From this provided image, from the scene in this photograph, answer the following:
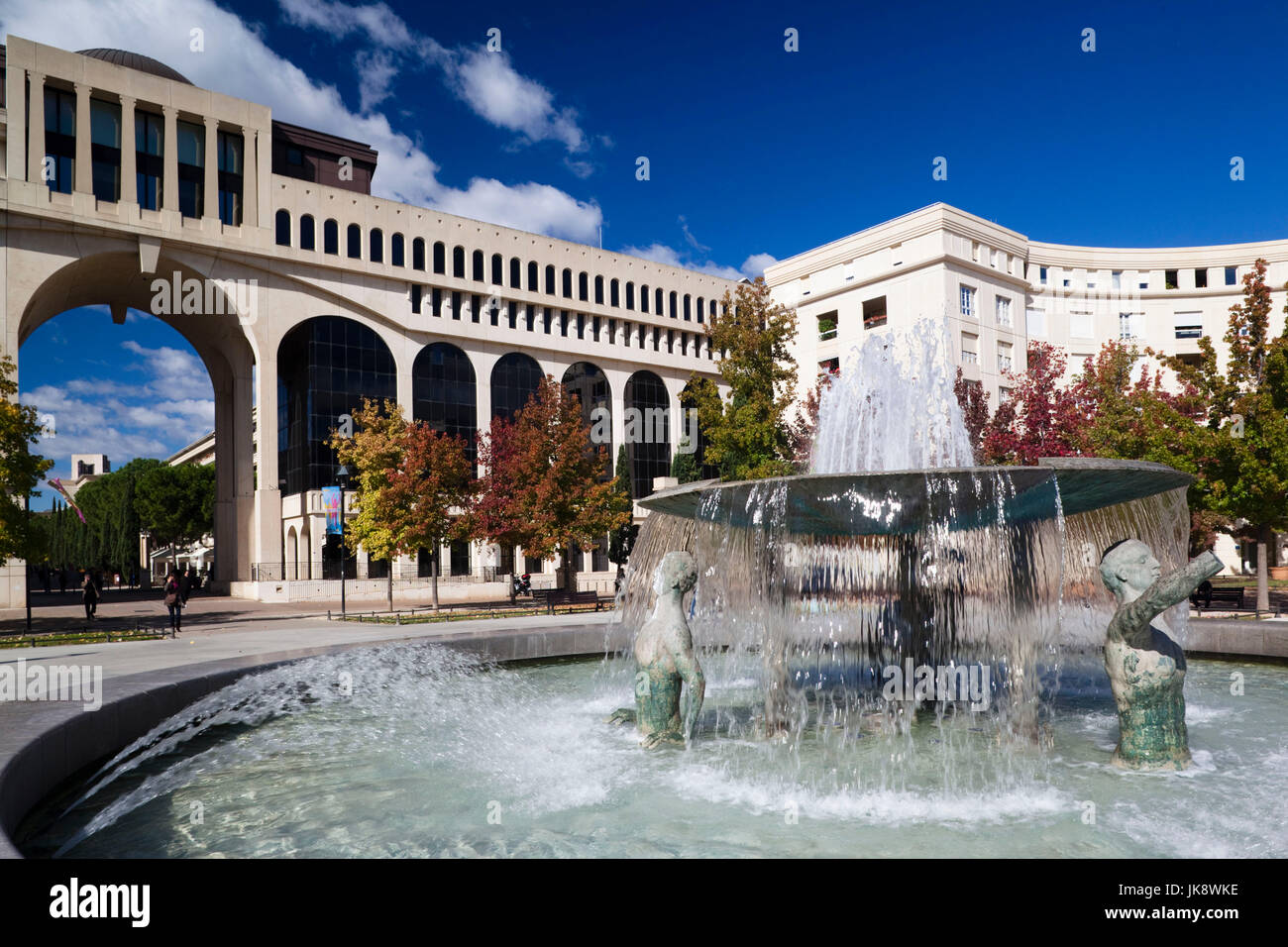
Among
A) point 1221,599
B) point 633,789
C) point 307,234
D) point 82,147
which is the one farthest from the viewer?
point 307,234

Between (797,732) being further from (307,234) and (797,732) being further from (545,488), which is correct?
(307,234)

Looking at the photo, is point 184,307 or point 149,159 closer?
point 149,159

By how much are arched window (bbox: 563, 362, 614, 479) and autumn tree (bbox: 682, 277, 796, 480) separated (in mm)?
21600

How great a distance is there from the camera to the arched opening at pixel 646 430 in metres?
54.0

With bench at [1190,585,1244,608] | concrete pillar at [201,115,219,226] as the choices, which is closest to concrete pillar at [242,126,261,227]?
concrete pillar at [201,115,219,226]

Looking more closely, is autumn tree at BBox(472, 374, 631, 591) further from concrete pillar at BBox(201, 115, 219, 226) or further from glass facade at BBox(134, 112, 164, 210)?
glass facade at BBox(134, 112, 164, 210)

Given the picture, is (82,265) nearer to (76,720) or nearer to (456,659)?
(456,659)

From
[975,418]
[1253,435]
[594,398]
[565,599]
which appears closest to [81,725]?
[1253,435]

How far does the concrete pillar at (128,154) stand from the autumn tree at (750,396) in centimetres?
2804

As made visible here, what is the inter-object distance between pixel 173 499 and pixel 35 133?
4075cm

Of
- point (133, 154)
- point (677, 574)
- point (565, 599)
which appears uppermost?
point (133, 154)

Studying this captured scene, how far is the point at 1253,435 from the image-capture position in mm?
18172

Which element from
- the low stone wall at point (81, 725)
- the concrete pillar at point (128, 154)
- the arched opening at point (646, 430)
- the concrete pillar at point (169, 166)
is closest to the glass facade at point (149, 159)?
the concrete pillar at point (169, 166)
